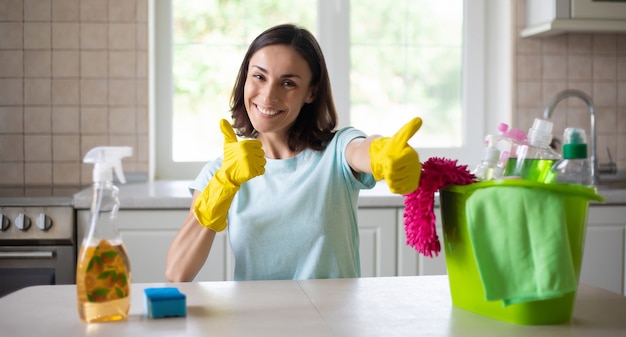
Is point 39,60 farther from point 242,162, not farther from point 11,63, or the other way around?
point 242,162

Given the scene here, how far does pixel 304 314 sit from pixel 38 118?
212cm

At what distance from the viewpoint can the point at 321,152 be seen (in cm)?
171

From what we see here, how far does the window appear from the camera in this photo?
10.4ft

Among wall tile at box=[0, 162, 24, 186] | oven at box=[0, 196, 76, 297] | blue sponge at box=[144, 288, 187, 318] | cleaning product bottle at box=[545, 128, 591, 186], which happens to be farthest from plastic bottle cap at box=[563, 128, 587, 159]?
wall tile at box=[0, 162, 24, 186]

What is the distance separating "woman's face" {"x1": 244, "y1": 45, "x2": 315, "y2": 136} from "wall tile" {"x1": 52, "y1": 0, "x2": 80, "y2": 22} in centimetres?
152

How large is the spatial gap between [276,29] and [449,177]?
650mm

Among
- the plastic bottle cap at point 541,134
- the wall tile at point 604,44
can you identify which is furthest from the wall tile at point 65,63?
the plastic bottle cap at point 541,134

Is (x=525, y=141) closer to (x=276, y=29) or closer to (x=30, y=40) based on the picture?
(x=276, y=29)

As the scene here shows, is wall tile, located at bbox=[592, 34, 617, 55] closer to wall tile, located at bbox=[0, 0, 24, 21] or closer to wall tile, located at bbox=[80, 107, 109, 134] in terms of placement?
wall tile, located at bbox=[80, 107, 109, 134]

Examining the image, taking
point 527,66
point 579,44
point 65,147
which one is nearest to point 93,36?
point 65,147

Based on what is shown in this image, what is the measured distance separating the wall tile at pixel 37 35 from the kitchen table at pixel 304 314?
1.82m

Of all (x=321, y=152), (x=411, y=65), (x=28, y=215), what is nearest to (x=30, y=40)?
(x=28, y=215)

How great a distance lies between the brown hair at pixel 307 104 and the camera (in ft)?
5.50

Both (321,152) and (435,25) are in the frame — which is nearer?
(321,152)
